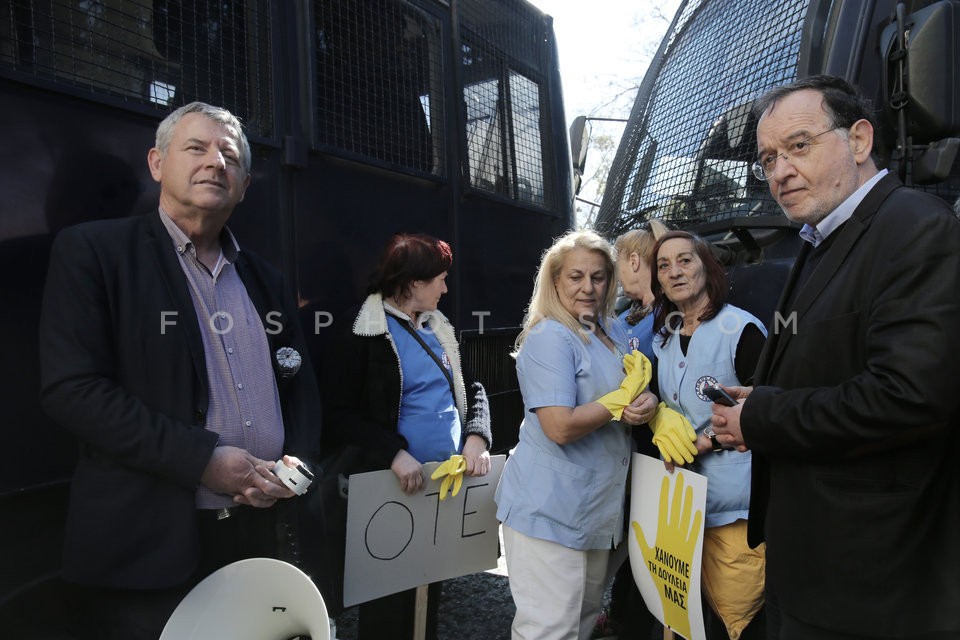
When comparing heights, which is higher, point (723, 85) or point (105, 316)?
point (723, 85)

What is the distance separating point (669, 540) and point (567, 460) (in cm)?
38

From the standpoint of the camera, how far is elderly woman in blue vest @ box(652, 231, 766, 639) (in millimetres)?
2070

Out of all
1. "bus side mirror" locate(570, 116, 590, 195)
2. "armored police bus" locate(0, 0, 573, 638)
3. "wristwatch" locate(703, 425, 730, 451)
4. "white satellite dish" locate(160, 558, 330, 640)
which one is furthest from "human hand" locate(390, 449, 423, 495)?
"bus side mirror" locate(570, 116, 590, 195)

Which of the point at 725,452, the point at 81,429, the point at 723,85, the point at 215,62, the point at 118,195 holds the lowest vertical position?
the point at 725,452

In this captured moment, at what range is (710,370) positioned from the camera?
2.20 metres

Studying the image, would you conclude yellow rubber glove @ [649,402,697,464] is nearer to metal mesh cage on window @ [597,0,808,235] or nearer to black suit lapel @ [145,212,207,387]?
metal mesh cage on window @ [597,0,808,235]

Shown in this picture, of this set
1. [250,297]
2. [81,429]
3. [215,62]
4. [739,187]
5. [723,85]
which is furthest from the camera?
[723,85]

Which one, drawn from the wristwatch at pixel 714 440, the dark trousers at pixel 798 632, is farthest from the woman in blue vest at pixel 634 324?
the dark trousers at pixel 798 632

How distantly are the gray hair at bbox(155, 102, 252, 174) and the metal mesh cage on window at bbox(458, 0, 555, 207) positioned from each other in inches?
47.3

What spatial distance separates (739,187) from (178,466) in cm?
238

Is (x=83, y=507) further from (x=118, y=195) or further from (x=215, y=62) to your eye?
(x=215, y=62)

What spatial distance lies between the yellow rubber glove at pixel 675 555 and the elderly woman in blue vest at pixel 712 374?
0.13m

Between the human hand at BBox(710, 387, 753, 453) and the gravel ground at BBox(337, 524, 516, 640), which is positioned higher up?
the human hand at BBox(710, 387, 753, 453)

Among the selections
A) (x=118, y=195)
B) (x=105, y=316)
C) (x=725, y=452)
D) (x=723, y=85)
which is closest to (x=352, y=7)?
(x=118, y=195)
